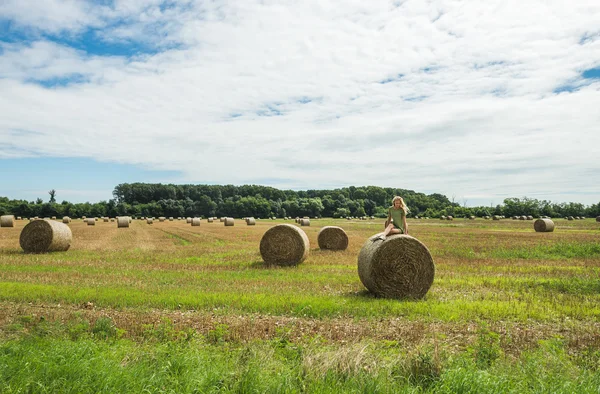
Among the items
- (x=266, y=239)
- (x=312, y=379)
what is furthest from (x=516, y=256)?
(x=312, y=379)

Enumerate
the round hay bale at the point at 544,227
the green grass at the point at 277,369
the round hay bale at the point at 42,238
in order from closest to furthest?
the green grass at the point at 277,369 → the round hay bale at the point at 42,238 → the round hay bale at the point at 544,227

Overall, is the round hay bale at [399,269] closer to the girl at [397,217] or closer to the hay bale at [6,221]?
the girl at [397,217]

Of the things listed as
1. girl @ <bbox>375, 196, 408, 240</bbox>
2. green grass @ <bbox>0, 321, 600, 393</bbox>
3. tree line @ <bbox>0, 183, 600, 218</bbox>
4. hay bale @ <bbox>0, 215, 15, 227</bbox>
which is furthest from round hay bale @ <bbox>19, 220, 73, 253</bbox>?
tree line @ <bbox>0, 183, 600, 218</bbox>

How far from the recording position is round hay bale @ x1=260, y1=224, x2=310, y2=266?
17734 mm

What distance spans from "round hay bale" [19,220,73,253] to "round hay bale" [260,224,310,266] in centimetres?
1156

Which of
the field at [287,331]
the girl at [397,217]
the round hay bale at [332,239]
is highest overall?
the girl at [397,217]

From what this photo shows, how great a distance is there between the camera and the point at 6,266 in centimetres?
1611

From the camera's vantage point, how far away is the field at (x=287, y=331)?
5.20 m

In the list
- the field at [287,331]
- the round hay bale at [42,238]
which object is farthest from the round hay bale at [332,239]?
the round hay bale at [42,238]

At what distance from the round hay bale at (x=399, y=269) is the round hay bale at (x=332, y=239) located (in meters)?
11.9

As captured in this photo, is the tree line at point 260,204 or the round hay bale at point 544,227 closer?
the round hay bale at point 544,227

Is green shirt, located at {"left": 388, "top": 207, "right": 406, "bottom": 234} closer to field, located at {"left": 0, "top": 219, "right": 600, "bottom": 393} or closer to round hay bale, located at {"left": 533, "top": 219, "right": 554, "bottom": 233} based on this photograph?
field, located at {"left": 0, "top": 219, "right": 600, "bottom": 393}

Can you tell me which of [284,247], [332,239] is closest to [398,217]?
[284,247]

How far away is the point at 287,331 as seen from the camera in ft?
25.5
